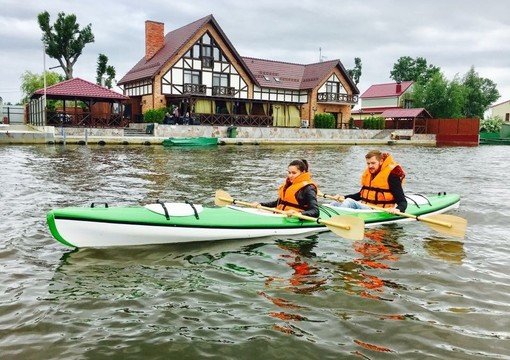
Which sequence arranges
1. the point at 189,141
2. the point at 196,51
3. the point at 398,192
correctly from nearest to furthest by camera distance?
the point at 398,192
the point at 189,141
the point at 196,51

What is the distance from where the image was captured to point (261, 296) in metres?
5.02

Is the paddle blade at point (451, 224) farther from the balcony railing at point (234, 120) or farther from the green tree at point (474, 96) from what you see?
the green tree at point (474, 96)

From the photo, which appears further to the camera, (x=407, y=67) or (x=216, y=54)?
(x=407, y=67)

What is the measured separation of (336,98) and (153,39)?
1793cm

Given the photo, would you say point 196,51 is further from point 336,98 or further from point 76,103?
point 336,98

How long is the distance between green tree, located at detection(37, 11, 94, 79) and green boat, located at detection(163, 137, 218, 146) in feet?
76.0

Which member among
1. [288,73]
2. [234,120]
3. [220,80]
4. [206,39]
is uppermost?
[206,39]

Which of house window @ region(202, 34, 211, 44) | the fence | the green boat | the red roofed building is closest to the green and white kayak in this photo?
the green boat

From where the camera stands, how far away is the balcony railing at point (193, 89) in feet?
119

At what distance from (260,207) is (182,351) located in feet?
12.0

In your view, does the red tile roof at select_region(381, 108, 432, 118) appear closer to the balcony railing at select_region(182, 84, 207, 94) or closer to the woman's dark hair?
the balcony railing at select_region(182, 84, 207, 94)

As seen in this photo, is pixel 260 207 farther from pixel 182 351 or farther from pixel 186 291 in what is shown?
pixel 182 351

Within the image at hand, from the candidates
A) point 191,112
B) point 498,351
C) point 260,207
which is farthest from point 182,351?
point 191,112

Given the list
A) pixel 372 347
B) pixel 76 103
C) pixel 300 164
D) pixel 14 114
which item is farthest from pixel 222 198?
pixel 14 114
